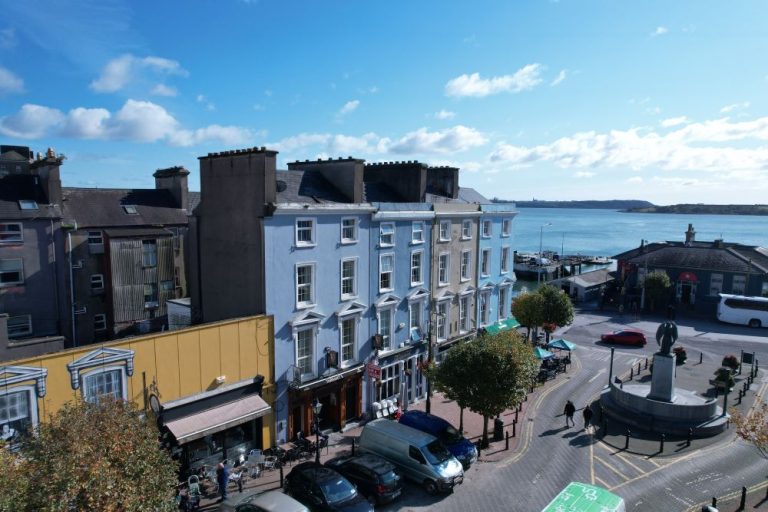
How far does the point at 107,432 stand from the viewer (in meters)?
12.2

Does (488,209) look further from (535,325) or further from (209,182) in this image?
(209,182)

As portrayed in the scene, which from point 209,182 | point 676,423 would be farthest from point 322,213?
point 676,423

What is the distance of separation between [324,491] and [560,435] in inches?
537

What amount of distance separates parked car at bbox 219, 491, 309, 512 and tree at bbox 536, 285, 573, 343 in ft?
90.6

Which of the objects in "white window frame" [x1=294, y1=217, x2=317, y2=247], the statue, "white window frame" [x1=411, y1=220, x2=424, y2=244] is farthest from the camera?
"white window frame" [x1=411, y1=220, x2=424, y2=244]

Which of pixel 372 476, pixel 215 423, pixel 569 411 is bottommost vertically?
pixel 569 411

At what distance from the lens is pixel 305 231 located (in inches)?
928

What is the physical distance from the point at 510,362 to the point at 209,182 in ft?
54.8

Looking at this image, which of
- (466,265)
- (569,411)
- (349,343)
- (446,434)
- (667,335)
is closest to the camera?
(446,434)

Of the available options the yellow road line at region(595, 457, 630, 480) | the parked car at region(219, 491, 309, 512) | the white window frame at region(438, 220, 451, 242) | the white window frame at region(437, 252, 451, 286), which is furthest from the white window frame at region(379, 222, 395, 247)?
the yellow road line at region(595, 457, 630, 480)

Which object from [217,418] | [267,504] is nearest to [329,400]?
[217,418]

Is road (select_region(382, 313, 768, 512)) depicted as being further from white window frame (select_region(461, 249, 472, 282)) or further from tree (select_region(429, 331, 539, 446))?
white window frame (select_region(461, 249, 472, 282))

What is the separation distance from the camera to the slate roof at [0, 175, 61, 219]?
28469 mm

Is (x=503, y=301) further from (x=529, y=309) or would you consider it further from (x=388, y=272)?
(x=388, y=272)
